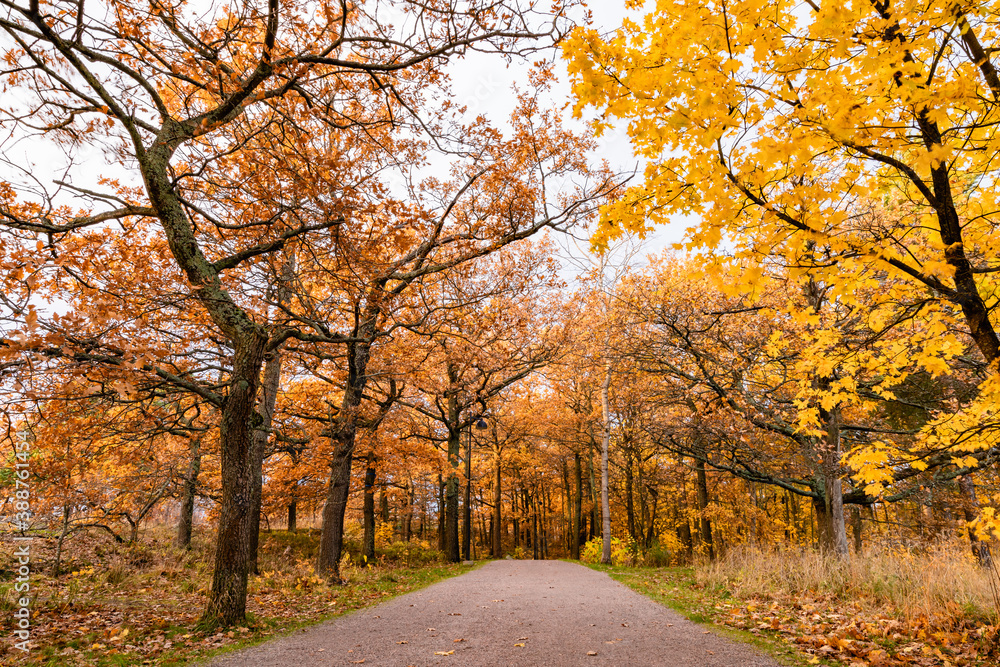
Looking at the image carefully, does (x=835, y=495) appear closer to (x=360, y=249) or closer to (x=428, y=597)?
(x=428, y=597)

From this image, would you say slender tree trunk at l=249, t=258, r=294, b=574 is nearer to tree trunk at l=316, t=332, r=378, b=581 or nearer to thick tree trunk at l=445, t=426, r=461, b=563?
tree trunk at l=316, t=332, r=378, b=581

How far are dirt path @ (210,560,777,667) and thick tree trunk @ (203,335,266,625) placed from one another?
3.12ft

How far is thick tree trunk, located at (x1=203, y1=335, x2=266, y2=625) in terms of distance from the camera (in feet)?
17.5

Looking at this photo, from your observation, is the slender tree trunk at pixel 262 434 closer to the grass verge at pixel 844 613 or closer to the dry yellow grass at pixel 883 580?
the grass verge at pixel 844 613

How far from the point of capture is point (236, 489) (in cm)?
560

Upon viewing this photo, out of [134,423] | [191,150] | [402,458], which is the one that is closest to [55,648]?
[134,423]

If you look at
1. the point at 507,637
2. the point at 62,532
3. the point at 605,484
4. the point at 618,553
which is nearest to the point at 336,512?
the point at 62,532

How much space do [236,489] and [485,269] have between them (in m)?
9.84

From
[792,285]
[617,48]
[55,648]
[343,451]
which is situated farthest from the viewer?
[343,451]

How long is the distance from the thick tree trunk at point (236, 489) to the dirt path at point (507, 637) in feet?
3.12

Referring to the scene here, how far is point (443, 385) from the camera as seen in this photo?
53.1ft

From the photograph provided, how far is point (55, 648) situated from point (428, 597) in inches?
196

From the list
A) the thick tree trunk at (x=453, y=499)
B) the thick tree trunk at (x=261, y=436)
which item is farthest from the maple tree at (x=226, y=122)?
the thick tree trunk at (x=453, y=499)

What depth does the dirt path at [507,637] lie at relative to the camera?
13.9 feet
